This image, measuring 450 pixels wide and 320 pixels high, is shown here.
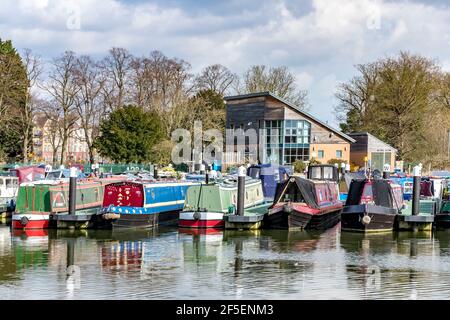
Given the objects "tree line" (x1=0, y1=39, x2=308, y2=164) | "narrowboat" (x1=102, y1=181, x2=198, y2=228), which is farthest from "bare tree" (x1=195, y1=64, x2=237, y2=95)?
"narrowboat" (x1=102, y1=181, x2=198, y2=228)

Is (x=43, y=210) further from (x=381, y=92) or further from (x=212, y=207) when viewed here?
(x=381, y=92)

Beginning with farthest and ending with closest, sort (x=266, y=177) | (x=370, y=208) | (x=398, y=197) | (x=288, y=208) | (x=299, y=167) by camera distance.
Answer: (x=299, y=167) < (x=266, y=177) < (x=398, y=197) < (x=288, y=208) < (x=370, y=208)

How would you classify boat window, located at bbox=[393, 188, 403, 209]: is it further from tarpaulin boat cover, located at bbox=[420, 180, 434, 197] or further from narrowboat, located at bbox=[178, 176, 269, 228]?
tarpaulin boat cover, located at bbox=[420, 180, 434, 197]

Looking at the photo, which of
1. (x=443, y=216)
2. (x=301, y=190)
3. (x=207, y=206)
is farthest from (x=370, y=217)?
(x=207, y=206)

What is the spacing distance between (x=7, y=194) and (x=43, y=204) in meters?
8.66

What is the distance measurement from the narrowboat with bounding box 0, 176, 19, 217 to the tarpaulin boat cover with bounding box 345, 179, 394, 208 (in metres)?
20.0

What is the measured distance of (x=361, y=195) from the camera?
4203 cm

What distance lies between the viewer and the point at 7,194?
51.1 m

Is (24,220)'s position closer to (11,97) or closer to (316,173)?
(316,173)

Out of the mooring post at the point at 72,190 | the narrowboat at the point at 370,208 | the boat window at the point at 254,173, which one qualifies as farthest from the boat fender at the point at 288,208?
the boat window at the point at 254,173

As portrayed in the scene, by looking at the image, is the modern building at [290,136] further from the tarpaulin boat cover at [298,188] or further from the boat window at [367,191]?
the boat window at [367,191]
